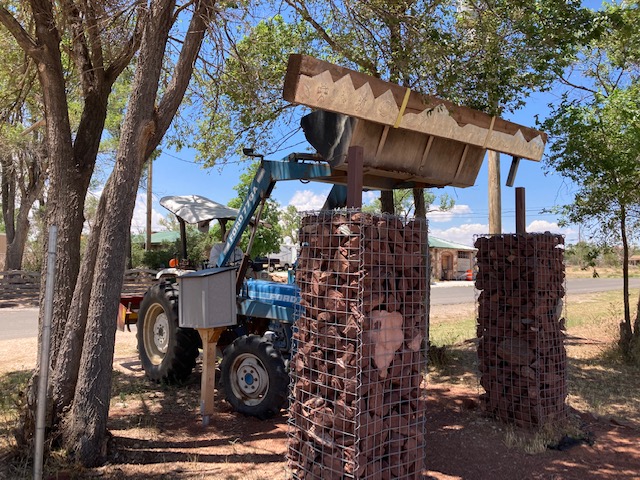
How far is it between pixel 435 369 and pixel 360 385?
5.36 m

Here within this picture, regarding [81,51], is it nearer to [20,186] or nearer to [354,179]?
[354,179]

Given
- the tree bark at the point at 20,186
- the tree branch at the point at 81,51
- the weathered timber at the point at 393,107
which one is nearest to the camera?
the weathered timber at the point at 393,107

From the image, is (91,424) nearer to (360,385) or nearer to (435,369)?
(360,385)

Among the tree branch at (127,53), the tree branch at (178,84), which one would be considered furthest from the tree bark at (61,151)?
the tree branch at (178,84)

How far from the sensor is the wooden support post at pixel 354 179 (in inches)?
146

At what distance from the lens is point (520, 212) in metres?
5.96

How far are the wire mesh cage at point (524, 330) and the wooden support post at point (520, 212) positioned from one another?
0.20 metres

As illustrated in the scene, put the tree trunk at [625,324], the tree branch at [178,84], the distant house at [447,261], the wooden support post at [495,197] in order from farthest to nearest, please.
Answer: the distant house at [447,261] → the wooden support post at [495,197] → the tree trunk at [625,324] → the tree branch at [178,84]

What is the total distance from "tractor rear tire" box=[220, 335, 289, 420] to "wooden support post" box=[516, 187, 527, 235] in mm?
3058

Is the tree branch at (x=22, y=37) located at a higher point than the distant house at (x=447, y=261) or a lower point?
higher

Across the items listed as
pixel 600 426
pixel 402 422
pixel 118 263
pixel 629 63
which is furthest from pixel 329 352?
pixel 629 63

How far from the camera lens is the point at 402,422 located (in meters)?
3.74

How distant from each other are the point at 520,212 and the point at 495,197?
3439 millimetres

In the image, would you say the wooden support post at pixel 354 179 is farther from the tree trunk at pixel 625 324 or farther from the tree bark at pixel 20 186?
the tree bark at pixel 20 186
